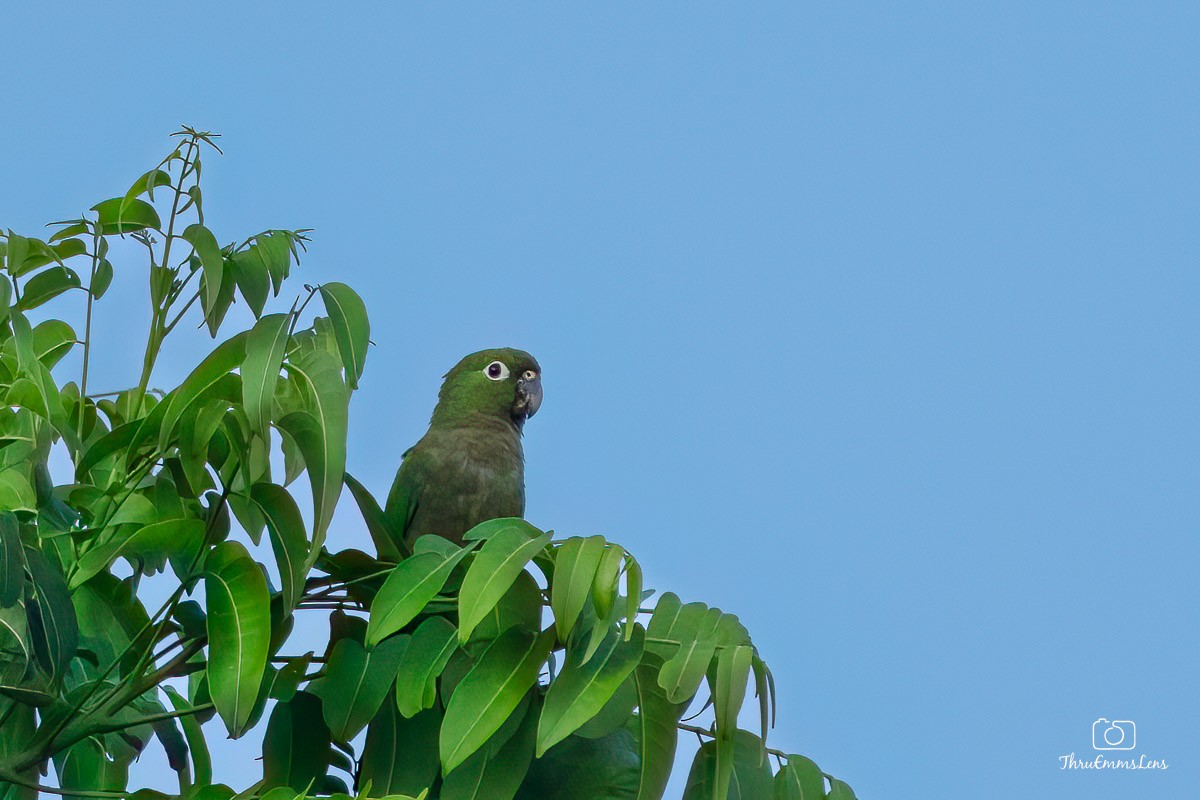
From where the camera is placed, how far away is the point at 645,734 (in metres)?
1.82

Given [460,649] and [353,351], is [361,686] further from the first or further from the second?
[353,351]

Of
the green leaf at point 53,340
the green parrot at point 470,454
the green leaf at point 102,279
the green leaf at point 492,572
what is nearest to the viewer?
the green leaf at point 492,572

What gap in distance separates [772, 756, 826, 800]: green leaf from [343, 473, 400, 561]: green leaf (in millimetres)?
762

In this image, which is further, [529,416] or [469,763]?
[529,416]

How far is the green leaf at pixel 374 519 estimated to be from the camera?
2129 mm

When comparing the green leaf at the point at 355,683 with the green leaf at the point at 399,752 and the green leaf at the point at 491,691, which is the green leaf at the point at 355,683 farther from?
the green leaf at the point at 491,691

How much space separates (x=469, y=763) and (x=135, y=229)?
3.82ft

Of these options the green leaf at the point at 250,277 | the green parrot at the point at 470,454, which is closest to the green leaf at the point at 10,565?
the green leaf at the point at 250,277

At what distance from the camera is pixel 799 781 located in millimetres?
2057

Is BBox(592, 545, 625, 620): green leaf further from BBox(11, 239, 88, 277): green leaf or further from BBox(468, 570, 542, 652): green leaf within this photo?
BBox(11, 239, 88, 277): green leaf

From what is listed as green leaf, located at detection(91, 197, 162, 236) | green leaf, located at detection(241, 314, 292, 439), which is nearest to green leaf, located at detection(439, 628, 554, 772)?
green leaf, located at detection(241, 314, 292, 439)

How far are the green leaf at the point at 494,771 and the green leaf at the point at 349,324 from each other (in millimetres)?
600

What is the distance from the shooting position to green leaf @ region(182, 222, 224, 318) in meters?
1.96

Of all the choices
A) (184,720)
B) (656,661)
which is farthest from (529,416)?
(656,661)
